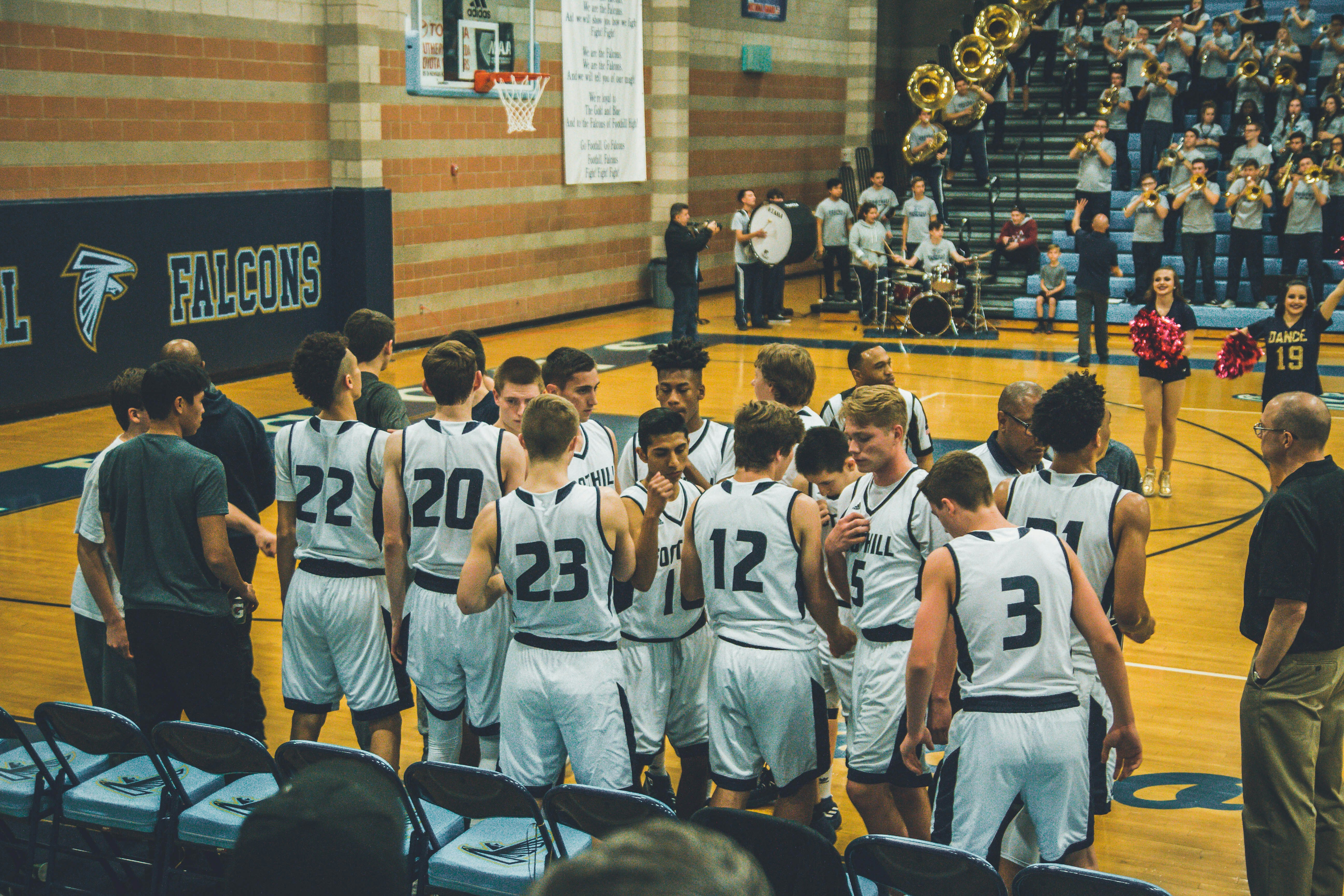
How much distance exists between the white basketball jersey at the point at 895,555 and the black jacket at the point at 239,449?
2.74 m

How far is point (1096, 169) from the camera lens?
19500 millimetres

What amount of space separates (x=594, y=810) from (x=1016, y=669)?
1312 mm

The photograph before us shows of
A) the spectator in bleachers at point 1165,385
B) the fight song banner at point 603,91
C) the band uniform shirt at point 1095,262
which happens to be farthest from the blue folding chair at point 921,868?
the fight song banner at point 603,91

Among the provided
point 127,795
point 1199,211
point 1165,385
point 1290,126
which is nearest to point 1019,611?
point 127,795

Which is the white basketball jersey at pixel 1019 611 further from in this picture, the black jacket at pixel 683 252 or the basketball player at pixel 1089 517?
the black jacket at pixel 683 252

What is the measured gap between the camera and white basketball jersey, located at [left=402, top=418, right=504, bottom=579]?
489cm

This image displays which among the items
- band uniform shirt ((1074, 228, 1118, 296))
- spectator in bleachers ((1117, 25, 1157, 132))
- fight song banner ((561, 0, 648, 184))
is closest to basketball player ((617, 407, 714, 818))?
band uniform shirt ((1074, 228, 1118, 296))

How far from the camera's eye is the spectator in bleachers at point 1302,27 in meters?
22.6

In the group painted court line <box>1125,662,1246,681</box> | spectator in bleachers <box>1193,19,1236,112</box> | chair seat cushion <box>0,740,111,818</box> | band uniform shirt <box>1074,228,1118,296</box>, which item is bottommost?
painted court line <box>1125,662,1246,681</box>

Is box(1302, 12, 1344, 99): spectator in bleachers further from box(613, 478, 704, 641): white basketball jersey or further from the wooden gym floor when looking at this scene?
box(613, 478, 704, 641): white basketball jersey

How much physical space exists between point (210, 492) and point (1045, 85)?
80.0 feet

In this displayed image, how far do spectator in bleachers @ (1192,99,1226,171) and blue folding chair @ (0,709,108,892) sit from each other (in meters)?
18.7

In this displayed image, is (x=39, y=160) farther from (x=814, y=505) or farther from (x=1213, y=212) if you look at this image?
(x=1213, y=212)

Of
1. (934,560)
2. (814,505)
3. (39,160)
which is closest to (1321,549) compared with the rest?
(934,560)
